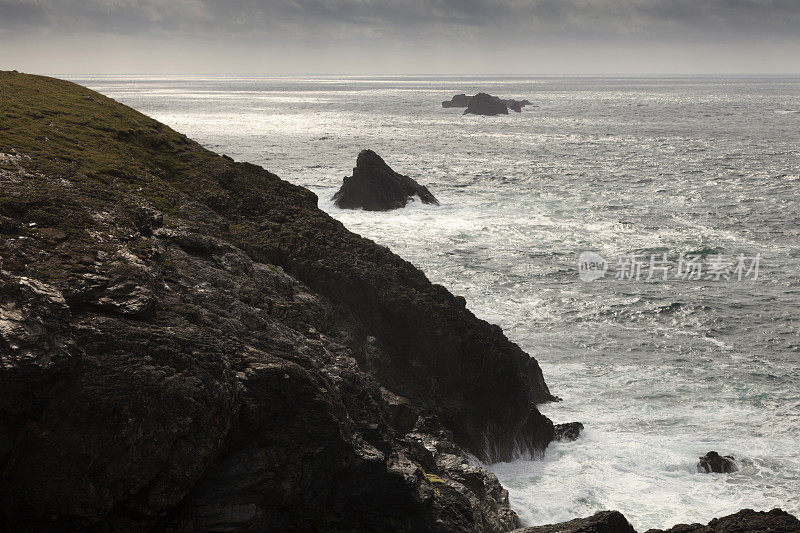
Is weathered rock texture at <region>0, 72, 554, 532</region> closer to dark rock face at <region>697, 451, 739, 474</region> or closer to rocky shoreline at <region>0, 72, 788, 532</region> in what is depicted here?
rocky shoreline at <region>0, 72, 788, 532</region>

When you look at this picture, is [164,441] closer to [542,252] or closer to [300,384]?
[300,384]

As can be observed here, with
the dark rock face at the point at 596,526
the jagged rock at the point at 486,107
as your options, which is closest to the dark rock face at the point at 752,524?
the dark rock face at the point at 596,526

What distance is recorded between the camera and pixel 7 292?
10.4 m

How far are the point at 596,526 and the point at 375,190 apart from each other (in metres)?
46.4

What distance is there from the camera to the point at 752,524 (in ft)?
44.4

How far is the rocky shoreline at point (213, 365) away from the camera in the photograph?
32.8 ft

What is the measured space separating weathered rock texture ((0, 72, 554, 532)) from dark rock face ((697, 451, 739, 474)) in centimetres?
431

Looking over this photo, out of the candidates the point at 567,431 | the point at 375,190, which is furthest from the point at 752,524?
the point at 375,190

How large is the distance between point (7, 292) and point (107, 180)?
7.41 meters

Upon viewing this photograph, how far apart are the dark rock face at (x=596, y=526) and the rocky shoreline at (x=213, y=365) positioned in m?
1.43

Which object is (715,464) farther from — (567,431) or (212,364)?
(212,364)

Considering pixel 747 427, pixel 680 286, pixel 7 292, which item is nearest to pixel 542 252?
pixel 680 286

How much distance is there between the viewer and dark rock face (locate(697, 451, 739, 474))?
20.5 meters

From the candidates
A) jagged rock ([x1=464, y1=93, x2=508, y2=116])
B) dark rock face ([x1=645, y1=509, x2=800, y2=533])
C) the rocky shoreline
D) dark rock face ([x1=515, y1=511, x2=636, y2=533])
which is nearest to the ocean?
the rocky shoreline
